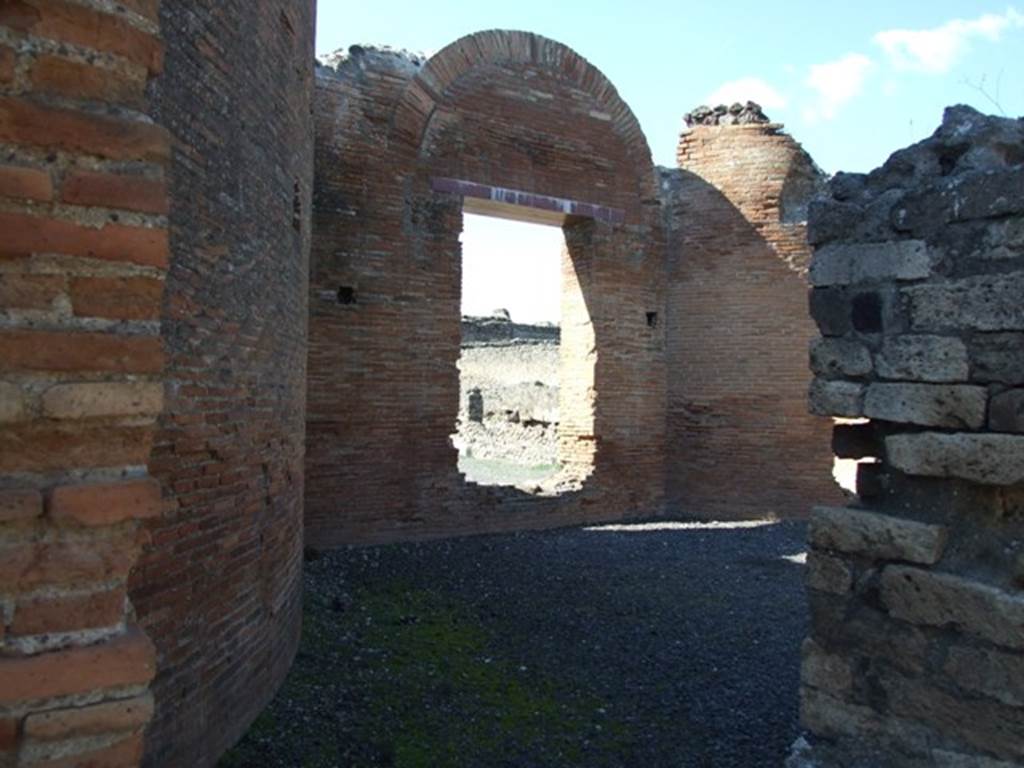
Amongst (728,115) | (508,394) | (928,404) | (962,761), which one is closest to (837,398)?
(928,404)

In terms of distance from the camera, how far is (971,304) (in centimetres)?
299

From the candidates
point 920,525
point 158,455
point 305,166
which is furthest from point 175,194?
point 920,525

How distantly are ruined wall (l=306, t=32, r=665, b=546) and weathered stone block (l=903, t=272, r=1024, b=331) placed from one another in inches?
255

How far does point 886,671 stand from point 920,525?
0.56m

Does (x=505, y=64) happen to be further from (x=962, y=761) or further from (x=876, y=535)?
(x=962, y=761)

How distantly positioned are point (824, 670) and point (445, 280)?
6840 millimetres

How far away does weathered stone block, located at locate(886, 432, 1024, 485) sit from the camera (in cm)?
285

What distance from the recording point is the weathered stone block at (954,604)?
2.77m

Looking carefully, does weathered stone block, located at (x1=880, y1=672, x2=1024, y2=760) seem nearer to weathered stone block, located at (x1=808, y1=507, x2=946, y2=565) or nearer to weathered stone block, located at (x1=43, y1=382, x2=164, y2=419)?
weathered stone block, located at (x1=808, y1=507, x2=946, y2=565)

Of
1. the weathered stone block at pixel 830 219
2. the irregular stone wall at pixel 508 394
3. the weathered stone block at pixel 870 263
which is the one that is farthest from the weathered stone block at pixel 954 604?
the irregular stone wall at pixel 508 394

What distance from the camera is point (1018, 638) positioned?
2.75 metres

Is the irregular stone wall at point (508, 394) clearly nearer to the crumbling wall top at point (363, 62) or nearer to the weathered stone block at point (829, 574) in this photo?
the crumbling wall top at point (363, 62)

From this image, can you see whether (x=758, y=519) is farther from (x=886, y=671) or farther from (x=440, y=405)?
(x=886, y=671)

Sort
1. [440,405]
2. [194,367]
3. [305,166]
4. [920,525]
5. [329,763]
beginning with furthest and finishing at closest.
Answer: [440,405], [305,166], [329,763], [194,367], [920,525]
